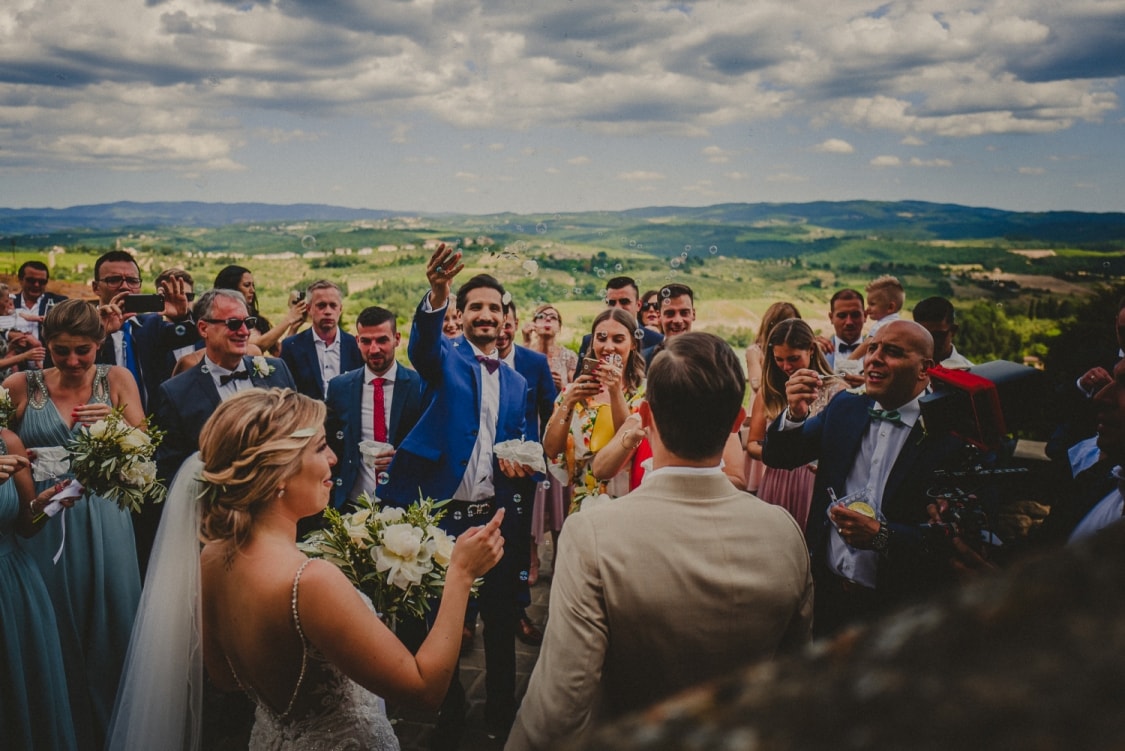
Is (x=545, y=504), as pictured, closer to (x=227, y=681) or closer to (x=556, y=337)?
(x=556, y=337)

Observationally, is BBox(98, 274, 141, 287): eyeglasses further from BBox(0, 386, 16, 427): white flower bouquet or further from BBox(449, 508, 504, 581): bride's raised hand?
BBox(449, 508, 504, 581): bride's raised hand

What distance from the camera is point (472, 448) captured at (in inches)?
186

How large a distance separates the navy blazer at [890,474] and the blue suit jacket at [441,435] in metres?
2.01

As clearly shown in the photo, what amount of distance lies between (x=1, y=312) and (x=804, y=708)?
957cm

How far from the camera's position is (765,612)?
6.86 feet

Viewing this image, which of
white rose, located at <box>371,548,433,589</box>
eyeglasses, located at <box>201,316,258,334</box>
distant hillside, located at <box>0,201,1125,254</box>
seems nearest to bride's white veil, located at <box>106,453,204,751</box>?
white rose, located at <box>371,548,433,589</box>

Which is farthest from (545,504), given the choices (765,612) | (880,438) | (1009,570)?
(1009,570)

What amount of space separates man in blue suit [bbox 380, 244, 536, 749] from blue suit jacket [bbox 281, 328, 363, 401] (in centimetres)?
238

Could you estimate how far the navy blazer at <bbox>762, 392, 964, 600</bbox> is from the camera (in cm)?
327

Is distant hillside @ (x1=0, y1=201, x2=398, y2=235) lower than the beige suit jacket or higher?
higher

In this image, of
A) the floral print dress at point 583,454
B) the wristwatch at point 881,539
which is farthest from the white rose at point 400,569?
the wristwatch at point 881,539

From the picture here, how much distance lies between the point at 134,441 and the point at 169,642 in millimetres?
1705

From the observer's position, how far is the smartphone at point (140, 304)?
19.4ft

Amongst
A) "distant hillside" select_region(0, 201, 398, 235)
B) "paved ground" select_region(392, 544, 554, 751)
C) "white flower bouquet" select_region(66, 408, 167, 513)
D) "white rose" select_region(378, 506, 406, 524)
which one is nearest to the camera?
"white rose" select_region(378, 506, 406, 524)
